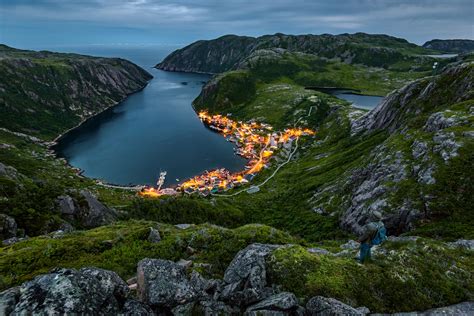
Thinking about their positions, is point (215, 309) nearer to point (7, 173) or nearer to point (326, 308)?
point (326, 308)

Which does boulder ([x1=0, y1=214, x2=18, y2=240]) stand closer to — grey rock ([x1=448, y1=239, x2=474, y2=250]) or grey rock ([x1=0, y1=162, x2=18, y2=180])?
grey rock ([x1=0, y1=162, x2=18, y2=180])

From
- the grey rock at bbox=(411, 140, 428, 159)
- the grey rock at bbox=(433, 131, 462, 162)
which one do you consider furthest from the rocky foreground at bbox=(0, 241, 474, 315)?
the grey rock at bbox=(411, 140, 428, 159)

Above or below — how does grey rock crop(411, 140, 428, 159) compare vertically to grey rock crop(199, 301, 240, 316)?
above

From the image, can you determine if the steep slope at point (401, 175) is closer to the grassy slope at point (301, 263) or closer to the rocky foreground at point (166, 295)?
the grassy slope at point (301, 263)

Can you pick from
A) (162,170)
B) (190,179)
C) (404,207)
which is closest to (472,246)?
(404,207)

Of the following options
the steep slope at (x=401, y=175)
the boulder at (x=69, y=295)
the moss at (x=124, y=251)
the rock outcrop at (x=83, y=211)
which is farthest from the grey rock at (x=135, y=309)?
the rock outcrop at (x=83, y=211)

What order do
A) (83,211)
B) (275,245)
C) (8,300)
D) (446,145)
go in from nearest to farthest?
1. (8,300)
2. (275,245)
3. (83,211)
4. (446,145)

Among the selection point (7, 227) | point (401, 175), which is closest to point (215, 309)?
point (7, 227)

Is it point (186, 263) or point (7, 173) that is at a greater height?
point (186, 263)
